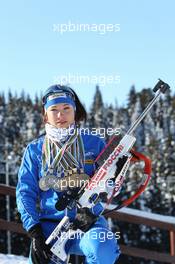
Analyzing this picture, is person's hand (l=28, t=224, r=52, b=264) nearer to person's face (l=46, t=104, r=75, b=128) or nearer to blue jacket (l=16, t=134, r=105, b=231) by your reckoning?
blue jacket (l=16, t=134, r=105, b=231)

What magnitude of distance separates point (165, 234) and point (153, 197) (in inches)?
381

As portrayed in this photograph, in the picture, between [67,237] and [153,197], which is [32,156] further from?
[153,197]

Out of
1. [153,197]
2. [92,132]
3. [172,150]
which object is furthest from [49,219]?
[172,150]

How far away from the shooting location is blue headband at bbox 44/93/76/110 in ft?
11.3

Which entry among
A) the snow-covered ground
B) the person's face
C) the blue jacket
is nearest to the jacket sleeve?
the blue jacket

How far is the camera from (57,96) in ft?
11.4

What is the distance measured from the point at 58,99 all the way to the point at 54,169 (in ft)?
1.40

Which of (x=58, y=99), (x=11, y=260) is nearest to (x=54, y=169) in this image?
(x=58, y=99)

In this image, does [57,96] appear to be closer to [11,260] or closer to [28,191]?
[28,191]

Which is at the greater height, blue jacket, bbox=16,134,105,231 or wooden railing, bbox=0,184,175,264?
blue jacket, bbox=16,134,105,231

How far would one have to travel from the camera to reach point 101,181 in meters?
3.19

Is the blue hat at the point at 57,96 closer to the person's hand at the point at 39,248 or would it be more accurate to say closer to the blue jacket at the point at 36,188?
the blue jacket at the point at 36,188

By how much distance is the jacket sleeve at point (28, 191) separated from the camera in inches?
127

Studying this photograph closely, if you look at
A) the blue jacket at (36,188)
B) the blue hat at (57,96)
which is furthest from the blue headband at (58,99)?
the blue jacket at (36,188)
